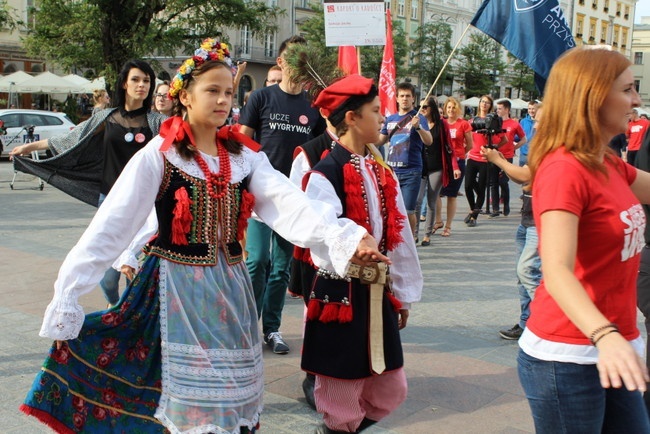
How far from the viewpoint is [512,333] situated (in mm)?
5703

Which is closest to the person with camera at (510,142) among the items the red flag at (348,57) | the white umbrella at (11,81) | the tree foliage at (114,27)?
the red flag at (348,57)

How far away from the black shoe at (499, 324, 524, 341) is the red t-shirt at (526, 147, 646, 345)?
3.33m

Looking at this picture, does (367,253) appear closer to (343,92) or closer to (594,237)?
(594,237)

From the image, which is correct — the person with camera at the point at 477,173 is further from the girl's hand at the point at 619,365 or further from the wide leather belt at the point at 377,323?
the girl's hand at the point at 619,365

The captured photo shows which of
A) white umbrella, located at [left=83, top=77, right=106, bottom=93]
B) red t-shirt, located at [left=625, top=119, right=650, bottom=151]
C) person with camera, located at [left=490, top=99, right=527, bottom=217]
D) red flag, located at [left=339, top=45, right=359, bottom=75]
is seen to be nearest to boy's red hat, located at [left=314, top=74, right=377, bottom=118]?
red flag, located at [left=339, top=45, right=359, bottom=75]

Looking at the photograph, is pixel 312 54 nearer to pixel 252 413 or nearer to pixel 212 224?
pixel 212 224

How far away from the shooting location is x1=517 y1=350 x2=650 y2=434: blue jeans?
2.36m

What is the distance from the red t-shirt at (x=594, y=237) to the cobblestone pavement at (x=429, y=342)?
5.84ft

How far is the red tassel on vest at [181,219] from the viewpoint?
298 cm

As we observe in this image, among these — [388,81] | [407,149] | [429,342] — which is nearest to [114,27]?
[388,81]

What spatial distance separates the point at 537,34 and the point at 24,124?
1674 cm

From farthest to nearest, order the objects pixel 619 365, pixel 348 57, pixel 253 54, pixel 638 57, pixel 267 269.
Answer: pixel 638 57 → pixel 253 54 → pixel 348 57 → pixel 267 269 → pixel 619 365

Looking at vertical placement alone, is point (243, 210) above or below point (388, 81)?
below

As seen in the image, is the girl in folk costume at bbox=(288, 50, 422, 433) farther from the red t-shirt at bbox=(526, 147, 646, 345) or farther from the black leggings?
the black leggings
